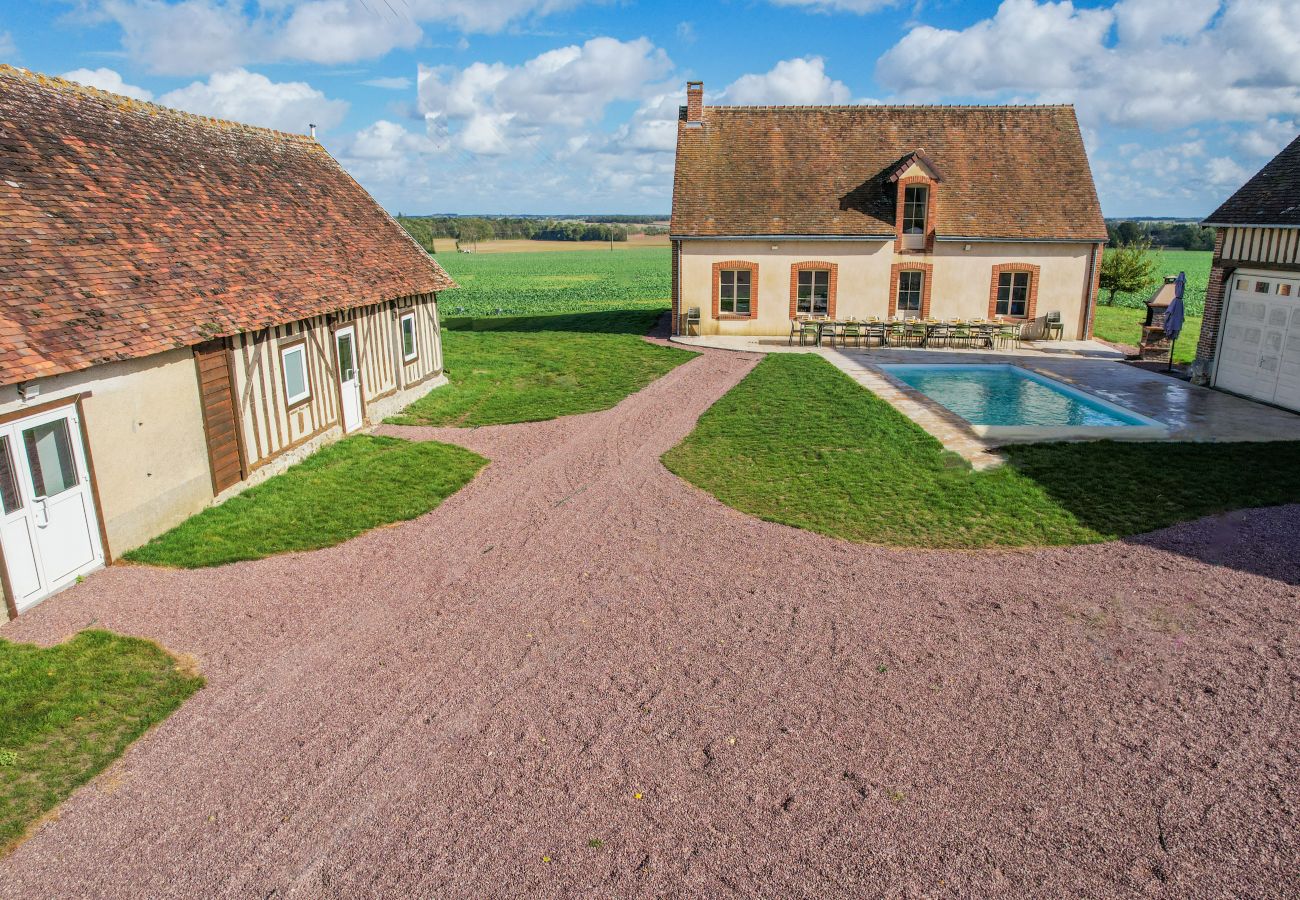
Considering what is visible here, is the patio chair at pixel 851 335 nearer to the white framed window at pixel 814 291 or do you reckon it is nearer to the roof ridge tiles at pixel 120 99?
the white framed window at pixel 814 291

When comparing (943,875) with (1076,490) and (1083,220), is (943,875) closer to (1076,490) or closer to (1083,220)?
(1076,490)

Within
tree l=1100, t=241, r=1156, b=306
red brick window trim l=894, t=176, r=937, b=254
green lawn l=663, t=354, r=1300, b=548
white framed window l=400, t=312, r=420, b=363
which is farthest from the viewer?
tree l=1100, t=241, r=1156, b=306

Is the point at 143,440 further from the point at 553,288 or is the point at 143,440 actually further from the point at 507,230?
the point at 507,230

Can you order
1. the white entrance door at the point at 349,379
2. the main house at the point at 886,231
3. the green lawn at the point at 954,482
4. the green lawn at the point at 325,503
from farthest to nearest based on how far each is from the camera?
the main house at the point at 886,231
the white entrance door at the point at 349,379
the green lawn at the point at 954,482
the green lawn at the point at 325,503

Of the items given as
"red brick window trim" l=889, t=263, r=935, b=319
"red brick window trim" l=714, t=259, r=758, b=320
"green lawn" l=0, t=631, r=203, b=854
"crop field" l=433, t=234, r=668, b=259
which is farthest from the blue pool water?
"crop field" l=433, t=234, r=668, b=259

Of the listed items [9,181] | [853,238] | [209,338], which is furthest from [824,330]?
[9,181]

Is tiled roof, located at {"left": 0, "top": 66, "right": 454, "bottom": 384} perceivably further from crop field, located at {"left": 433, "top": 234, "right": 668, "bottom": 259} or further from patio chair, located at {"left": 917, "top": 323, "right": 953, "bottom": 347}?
crop field, located at {"left": 433, "top": 234, "right": 668, "bottom": 259}

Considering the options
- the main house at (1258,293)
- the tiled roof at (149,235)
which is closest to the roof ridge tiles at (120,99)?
the tiled roof at (149,235)
